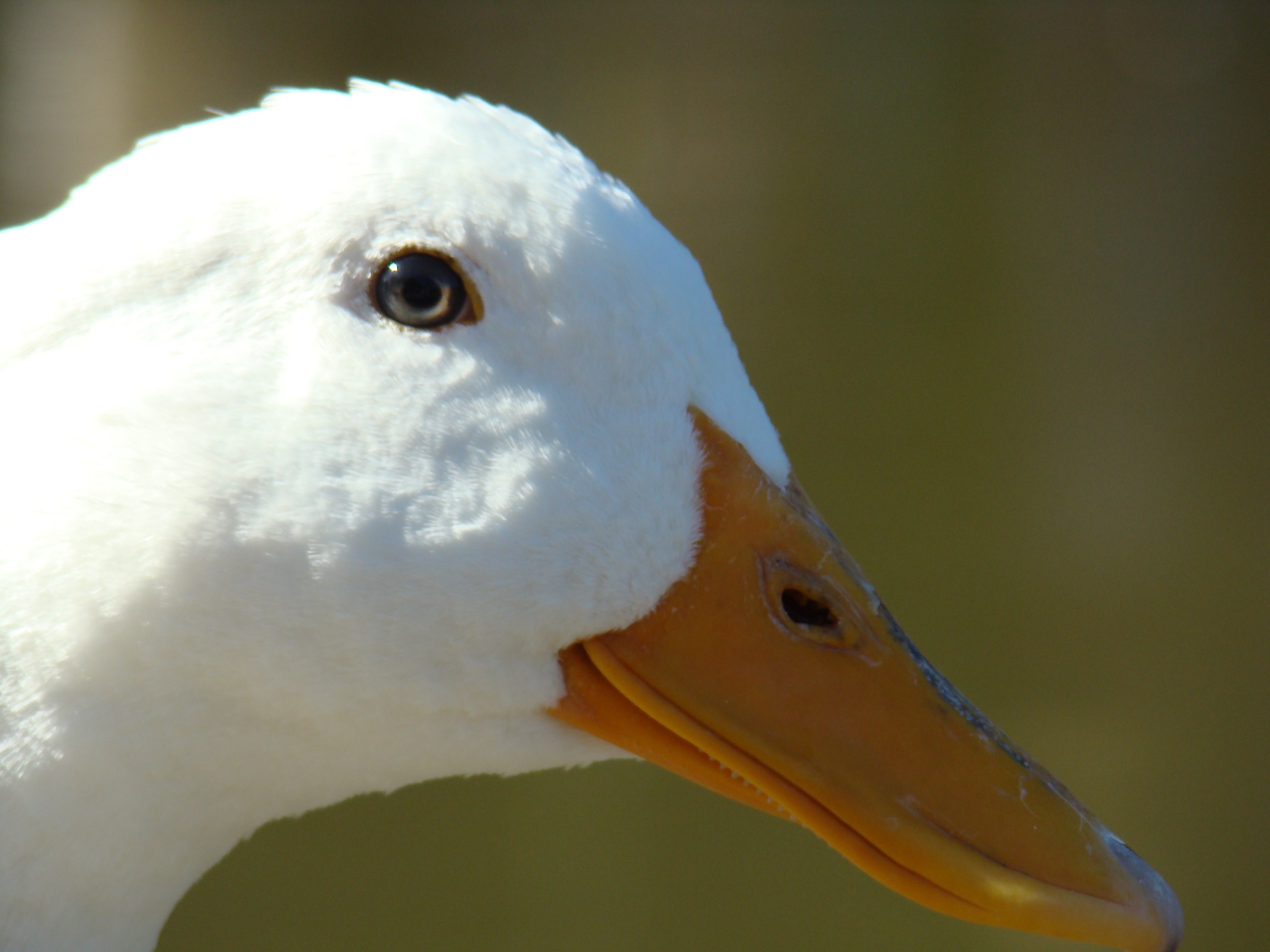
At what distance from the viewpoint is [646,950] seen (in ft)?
11.1

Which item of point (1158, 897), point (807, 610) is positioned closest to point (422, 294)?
point (807, 610)

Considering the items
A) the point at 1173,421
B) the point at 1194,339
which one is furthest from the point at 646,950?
the point at 1194,339

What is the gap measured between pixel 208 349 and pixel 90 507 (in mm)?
173

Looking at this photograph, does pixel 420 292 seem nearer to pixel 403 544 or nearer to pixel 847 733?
pixel 403 544

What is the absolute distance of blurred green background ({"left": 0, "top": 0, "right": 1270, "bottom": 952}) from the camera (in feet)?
10.8

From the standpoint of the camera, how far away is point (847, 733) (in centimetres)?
109

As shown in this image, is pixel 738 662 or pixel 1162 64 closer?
pixel 738 662

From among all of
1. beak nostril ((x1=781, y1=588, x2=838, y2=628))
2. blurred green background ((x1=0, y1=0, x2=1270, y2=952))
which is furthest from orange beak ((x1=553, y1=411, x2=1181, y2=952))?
blurred green background ((x1=0, y1=0, x2=1270, y2=952))

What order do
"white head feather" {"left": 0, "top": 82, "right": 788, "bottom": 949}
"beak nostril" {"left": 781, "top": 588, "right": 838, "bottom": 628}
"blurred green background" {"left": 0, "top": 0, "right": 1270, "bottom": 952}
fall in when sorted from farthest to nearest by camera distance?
"blurred green background" {"left": 0, "top": 0, "right": 1270, "bottom": 952} → "beak nostril" {"left": 781, "top": 588, "right": 838, "bottom": 628} → "white head feather" {"left": 0, "top": 82, "right": 788, "bottom": 949}

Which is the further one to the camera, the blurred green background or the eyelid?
the blurred green background

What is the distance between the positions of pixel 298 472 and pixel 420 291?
200 millimetres

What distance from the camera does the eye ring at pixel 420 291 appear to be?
104 cm

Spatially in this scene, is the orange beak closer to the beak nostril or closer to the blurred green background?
the beak nostril

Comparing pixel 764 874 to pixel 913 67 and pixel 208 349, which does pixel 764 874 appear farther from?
pixel 208 349
